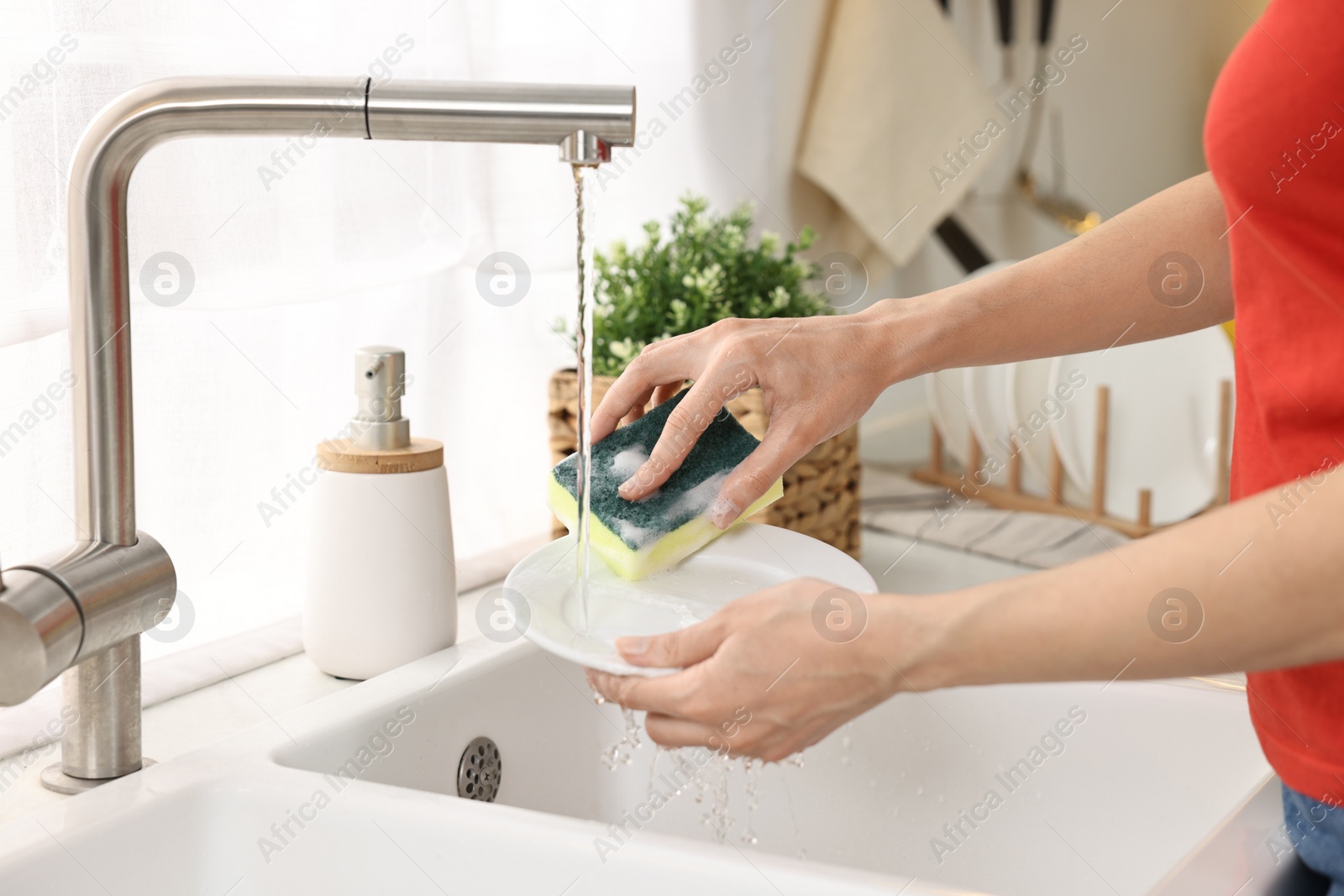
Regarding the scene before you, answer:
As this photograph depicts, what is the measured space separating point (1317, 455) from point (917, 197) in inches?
43.9

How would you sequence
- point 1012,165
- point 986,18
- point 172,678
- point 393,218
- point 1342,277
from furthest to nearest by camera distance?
point 1012,165 → point 986,18 → point 393,218 → point 172,678 → point 1342,277

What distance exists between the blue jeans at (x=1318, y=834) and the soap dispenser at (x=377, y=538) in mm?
527

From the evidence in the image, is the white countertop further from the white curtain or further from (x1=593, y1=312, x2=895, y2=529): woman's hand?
(x1=593, y1=312, x2=895, y2=529): woman's hand

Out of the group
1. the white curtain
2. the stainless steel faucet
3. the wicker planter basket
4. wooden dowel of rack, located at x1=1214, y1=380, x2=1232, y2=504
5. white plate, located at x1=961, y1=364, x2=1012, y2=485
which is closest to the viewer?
the stainless steel faucet

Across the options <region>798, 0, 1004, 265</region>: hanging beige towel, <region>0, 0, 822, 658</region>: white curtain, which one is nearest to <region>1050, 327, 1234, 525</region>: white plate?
<region>798, 0, 1004, 265</region>: hanging beige towel

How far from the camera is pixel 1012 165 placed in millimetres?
2266

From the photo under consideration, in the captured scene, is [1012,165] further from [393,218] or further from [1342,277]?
[1342,277]

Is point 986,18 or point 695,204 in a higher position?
point 986,18

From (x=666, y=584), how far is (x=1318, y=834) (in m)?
0.36

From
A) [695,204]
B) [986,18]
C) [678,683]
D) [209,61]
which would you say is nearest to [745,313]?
[695,204]

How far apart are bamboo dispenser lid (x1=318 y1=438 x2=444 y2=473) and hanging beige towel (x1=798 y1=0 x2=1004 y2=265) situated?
0.84 m

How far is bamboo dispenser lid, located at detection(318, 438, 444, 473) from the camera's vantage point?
2.65ft

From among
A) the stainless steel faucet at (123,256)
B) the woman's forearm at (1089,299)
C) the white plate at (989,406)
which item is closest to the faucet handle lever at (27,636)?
the stainless steel faucet at (123,256)

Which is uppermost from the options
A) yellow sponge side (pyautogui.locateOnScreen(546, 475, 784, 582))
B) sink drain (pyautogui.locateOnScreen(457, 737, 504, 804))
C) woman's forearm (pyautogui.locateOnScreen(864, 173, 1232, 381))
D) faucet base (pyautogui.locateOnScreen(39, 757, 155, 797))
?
woman's forearm (pyautogui.locateOnScreen(864, 173, 1232, 381))
